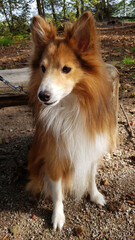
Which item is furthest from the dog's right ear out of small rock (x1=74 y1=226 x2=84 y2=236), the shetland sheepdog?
small rock (x1=74 y1=226 x2=84 y2=236)

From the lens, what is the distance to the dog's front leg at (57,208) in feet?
6.98

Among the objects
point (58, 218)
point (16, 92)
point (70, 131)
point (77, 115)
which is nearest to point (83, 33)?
point (77, 115)

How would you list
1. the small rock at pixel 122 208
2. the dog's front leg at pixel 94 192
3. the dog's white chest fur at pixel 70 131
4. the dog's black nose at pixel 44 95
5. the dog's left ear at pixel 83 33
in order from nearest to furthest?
the dog's black nose at pixel 44 95 → the dog's left ear at pixel 83 33 → the dog's white chest fur at pixel 70 131 → the small rock at pixel 122 208 → the dog's front leg at pixel 94 192

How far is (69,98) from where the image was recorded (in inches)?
71.7

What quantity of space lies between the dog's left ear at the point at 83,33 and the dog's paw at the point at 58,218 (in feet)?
5.47

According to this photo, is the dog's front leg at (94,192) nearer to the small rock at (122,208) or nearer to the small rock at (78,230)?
the small rock at (122,208)

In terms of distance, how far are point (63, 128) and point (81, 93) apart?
350 mm

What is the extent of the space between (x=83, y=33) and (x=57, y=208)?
5.82 feet

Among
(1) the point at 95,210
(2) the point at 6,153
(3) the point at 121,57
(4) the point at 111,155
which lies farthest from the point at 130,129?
(3) the point at 121,57

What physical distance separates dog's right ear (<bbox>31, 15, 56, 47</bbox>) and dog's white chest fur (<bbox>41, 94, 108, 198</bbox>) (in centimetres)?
58

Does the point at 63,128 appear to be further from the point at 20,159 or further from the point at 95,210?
the point at 20,159

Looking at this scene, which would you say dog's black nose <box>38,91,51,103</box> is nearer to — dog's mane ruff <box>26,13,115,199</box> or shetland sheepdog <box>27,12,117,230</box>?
shetland sheepdog <box>27,12,117,230</box>

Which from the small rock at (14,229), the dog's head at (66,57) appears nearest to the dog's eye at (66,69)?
the dog's head at (66,57)

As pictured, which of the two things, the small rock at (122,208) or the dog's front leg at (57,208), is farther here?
the small rock at (122,208)
